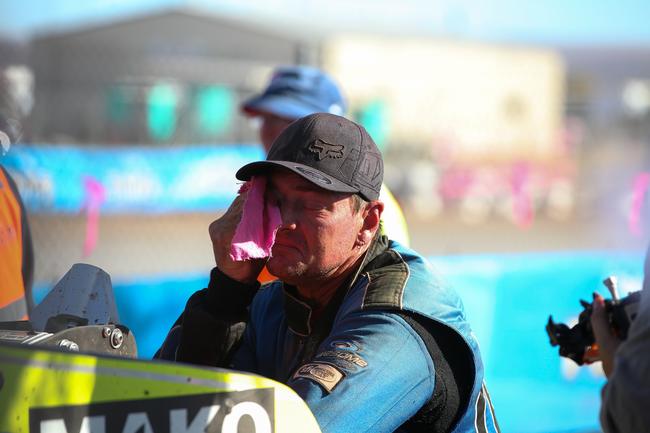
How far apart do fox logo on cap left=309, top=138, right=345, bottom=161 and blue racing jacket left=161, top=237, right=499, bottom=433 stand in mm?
306

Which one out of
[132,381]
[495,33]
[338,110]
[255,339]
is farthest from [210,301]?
[495,33]

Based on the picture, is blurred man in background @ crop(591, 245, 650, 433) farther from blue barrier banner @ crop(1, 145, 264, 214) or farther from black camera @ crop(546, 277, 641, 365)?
blue barrier banner @ crop(1, 145, 264, 214)

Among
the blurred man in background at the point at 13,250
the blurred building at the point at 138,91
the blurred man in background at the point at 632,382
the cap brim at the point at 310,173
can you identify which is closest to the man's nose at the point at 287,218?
the cap brim at the point at 310,173

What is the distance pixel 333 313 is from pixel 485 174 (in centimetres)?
2295

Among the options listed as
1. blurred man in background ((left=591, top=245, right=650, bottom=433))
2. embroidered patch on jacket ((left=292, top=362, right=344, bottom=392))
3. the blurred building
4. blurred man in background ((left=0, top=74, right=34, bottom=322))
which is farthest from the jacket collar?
the blurred building

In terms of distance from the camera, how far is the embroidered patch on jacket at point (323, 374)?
2.07 m

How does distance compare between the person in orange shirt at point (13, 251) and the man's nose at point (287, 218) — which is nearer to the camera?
the man's nose at point (287, 218)

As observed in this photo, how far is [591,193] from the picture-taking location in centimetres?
2564

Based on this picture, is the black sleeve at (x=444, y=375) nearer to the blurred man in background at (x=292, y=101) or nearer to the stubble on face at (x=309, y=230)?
the stubble on face at (x=309, y=230)

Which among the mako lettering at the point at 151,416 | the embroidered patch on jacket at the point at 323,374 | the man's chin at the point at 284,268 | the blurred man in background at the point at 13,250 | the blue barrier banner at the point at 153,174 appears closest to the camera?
the mako lettering at the point at 151,416

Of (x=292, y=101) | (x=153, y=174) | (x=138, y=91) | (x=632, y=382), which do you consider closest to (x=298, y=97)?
(x=292, y=101)

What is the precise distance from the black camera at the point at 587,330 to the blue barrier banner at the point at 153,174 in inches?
369

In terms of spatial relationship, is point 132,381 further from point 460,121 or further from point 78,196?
point 460,121

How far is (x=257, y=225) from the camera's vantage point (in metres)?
2.47
